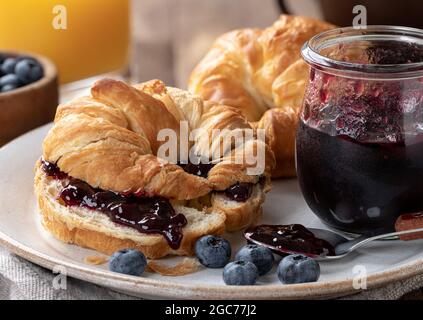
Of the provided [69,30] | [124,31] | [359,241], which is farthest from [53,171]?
[124,31]

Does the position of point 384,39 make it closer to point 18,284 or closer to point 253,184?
point 253,184

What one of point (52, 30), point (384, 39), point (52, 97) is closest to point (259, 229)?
point (384, 39)

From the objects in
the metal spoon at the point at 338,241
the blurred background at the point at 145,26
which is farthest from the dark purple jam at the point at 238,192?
the blurred background at the point at 145,26

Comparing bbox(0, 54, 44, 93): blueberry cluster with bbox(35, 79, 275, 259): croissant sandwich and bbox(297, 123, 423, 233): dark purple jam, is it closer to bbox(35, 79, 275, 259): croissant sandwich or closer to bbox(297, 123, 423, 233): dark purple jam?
bbox(35, 79, 275, 259): croissant sandwich

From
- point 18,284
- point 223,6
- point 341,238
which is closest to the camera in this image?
point 18,284

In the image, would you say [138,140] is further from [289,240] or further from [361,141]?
[361,141]

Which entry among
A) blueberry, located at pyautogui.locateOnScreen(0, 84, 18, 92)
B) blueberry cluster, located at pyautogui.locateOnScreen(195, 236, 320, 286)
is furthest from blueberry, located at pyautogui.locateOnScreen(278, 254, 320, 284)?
blueberry, located at pyautogui.locateOnScreen(0, 84, 18, 92)
